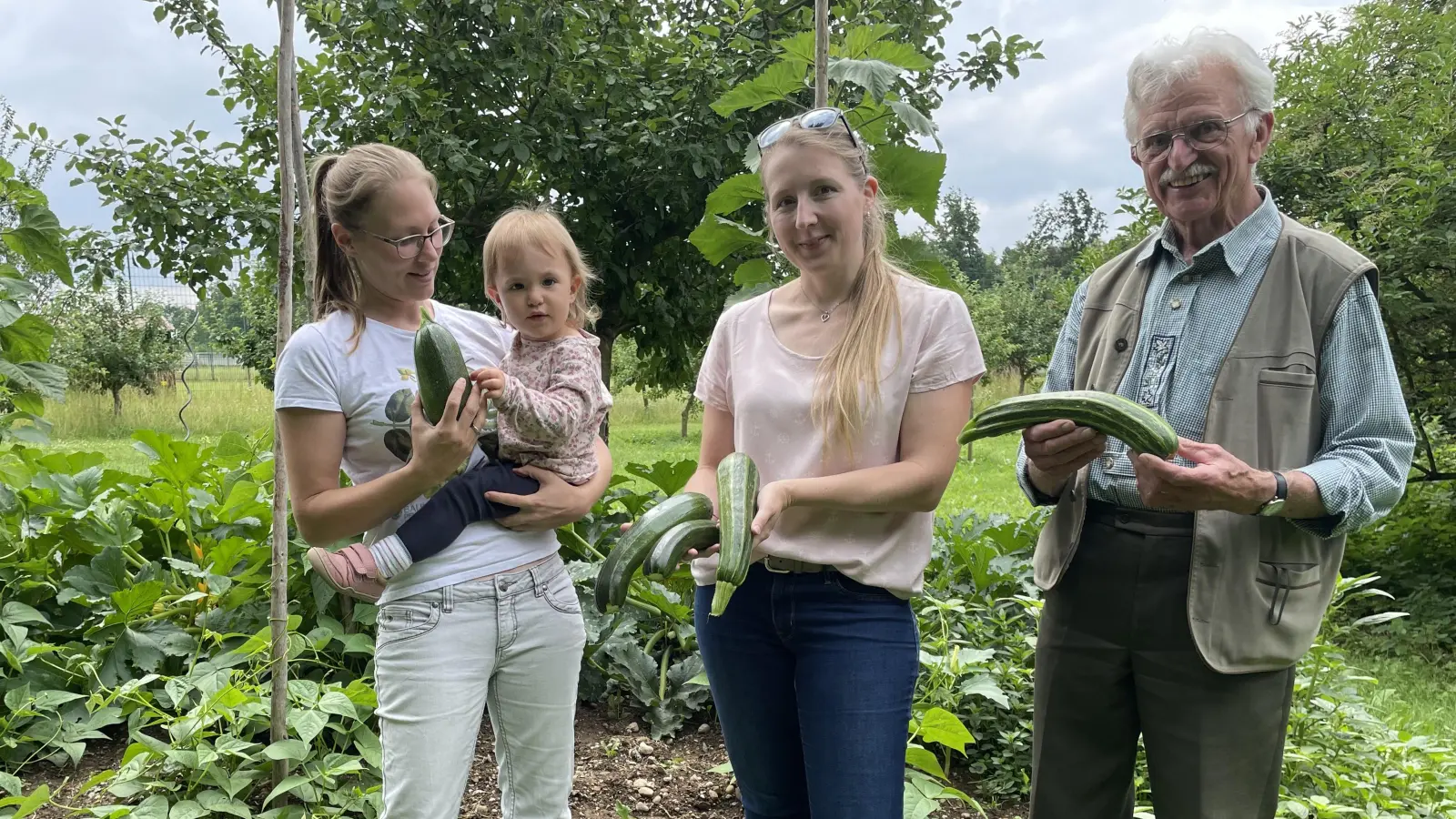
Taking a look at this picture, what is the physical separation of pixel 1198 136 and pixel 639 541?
1.43 metres

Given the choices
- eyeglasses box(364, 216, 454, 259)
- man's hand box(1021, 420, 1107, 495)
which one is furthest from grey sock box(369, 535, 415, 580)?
man's hand box(1021, 420, 1107, 495)

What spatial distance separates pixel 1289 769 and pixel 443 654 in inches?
121

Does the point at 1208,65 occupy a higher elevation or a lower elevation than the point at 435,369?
higher

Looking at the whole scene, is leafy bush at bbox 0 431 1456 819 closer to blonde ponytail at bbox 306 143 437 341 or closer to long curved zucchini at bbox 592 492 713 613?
long curved zucchini at bbox 592 492 713 613

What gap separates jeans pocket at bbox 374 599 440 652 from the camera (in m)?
1.90

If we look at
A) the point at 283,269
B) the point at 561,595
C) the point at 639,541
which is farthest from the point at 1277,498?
the point at 283,269

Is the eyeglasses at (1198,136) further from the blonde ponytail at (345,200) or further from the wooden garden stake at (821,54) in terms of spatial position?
the blonde ponytail at (345,200)

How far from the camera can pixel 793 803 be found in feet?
6.66

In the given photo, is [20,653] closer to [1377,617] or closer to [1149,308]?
[1149,308]

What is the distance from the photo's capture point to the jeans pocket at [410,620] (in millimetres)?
1902

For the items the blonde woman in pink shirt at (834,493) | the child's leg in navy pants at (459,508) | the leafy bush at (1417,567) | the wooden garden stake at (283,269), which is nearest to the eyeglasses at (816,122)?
the blonde woman in pink shirt at (834,493)

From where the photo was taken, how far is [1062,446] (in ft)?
6.12

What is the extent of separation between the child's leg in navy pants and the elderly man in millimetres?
1149

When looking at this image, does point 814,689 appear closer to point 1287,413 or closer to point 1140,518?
point 1140,518
